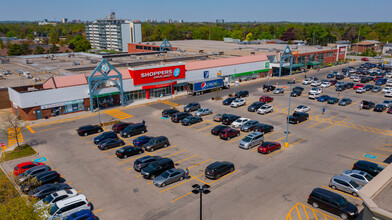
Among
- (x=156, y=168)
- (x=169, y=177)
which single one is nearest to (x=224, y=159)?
(x=169, y=177)

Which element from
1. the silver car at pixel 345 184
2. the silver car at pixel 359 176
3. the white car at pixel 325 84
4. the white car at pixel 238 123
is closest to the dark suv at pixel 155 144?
the white car at pixel 238 123

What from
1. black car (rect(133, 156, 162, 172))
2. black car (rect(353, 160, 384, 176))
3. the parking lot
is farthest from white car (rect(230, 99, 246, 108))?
black car (rect(353, 160, 384, 176))

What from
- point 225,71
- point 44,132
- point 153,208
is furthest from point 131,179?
point 225,71

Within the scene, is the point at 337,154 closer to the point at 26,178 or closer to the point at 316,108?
the point at 316,108

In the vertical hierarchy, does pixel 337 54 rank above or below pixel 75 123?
above

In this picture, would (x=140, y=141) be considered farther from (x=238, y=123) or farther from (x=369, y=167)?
(x=369, y=167)
